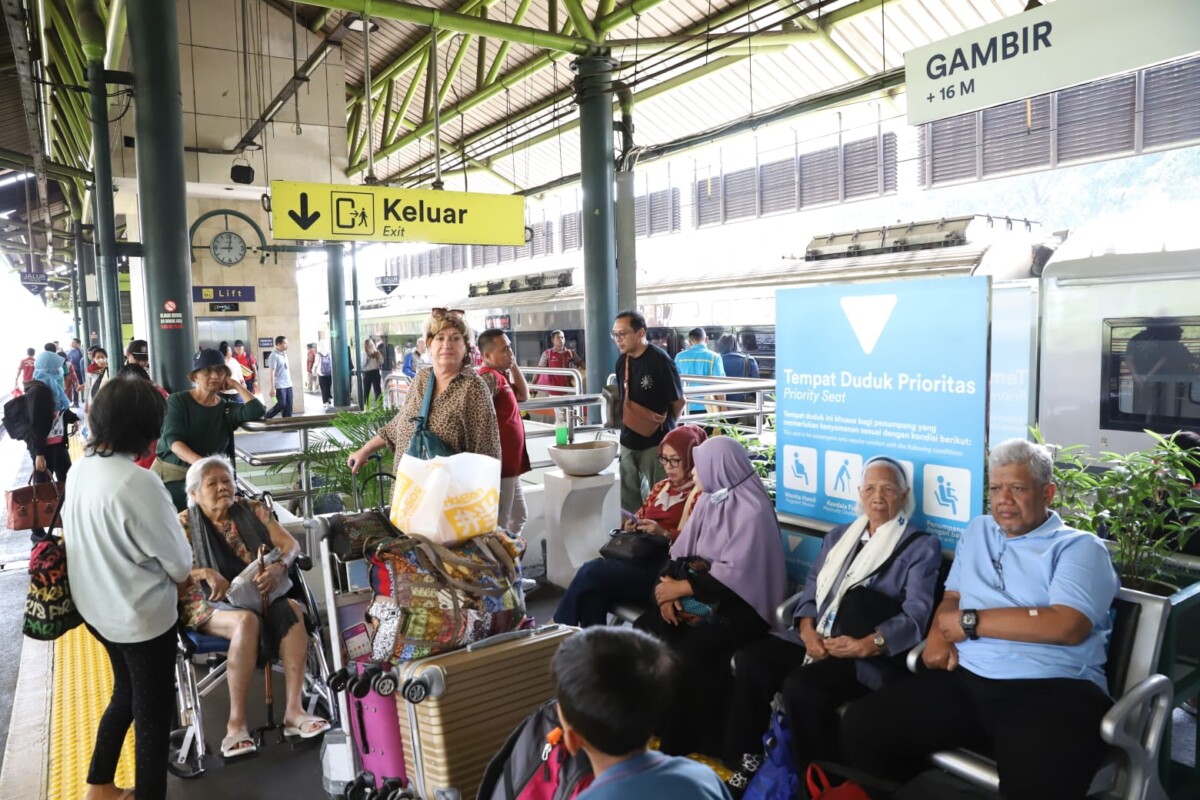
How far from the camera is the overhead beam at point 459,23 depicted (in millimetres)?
7846

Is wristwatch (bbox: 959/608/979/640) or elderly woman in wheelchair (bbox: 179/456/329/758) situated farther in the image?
elderly woman in wheelchair (bbox: 179/456/329/758)

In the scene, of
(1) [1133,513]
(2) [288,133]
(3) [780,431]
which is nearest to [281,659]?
(3) [780,431]

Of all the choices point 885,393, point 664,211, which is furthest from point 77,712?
point 664,211

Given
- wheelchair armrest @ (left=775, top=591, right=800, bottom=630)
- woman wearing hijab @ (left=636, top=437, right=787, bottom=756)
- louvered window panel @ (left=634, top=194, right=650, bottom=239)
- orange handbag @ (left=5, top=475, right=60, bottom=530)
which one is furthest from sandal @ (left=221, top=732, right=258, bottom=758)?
louvered window panel @ (left=634, top=194, right=650, bottom=239)

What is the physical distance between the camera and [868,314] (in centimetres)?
309

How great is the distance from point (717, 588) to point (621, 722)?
1.65 meters

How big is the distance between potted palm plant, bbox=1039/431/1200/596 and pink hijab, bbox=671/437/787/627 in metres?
0.96

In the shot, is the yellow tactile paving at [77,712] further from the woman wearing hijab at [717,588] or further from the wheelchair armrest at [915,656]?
the wheelchair armrest at [915,656]

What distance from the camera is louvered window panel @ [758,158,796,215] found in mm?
14523

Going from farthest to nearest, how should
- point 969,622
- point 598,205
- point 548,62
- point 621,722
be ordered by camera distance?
1. point 548,62
2. point 598,205
3. point 969,622
4. point 621,722

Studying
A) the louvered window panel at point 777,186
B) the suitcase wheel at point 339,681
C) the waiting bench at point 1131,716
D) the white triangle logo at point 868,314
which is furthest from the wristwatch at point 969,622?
the louvered window panel at point 777,186

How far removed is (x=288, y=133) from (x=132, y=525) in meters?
13.0

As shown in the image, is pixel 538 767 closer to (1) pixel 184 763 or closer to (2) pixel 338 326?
(1) pixel 184 763

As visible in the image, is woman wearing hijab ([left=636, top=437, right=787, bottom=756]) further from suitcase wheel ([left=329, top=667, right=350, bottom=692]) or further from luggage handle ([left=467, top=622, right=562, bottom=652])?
suitcase wheel ([left=329, top=667, right=350, bottom=692])
